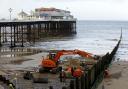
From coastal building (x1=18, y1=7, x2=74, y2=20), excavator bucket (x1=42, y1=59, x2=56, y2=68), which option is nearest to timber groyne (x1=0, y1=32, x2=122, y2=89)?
excavator bucket (x1=42, y1=59, x2=56, y2=68)

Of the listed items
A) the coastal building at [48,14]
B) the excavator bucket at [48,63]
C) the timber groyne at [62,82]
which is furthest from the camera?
the coastal building at [48,14]

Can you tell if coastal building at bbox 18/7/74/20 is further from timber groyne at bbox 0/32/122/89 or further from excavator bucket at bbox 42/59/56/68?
timber groyne at bbox 0/32/122/89

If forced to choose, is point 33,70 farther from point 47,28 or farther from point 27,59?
point 47,28

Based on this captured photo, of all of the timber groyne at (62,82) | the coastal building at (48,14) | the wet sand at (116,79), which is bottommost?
the coastal building at (48,14)

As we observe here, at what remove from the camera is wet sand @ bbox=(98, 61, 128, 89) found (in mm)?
32203

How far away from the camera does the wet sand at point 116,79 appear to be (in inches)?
1268

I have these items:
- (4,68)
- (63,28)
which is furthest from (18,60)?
(63,28)

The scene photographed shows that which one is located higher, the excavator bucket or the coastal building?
the excavator bucket

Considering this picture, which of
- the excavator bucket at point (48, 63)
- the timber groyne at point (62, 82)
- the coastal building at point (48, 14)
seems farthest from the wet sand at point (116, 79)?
the coastal building at point (48, 14)

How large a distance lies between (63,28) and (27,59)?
284 feet

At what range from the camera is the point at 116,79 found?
35969 mm

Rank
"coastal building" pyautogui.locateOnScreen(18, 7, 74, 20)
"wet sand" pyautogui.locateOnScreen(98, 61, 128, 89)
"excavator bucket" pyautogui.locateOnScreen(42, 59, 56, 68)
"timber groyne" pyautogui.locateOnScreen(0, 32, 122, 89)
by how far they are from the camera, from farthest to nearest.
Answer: "coastal building" pyautogui.locateOnScreen(18, 7, 74, 20)
"excavator bucket" pyautogui.locateOnScreen(42, 59, 56, 68)
"wet sand" pyautogui.locateOnScreen(98, 61, 128, 89)
"timber groyne" pyautogui.locateOnScreen(0, 32, 122, 89)

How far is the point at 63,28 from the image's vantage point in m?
135

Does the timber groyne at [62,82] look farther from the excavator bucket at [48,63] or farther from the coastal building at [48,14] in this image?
the coastal building at [48,14]
